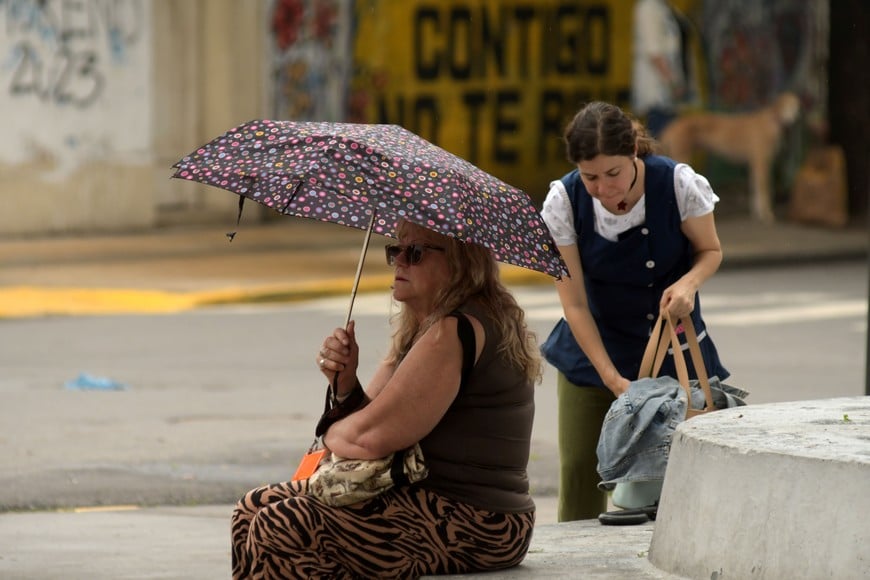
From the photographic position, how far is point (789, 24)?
26.2 m

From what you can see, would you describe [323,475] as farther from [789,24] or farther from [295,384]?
[789,24]

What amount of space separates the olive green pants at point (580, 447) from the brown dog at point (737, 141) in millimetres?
17319

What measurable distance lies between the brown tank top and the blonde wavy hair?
1.1 inches

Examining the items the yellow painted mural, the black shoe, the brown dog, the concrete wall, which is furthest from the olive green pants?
the brown dog

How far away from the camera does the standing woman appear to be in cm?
601

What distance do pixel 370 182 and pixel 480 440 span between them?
744 millimetres

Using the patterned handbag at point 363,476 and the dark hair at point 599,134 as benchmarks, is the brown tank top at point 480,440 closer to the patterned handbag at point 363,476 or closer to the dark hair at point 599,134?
the patterned handbag at point 363,476

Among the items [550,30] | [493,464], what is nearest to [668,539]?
[493,464]

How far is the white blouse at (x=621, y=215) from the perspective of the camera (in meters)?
6.06

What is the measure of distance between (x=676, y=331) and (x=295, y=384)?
532 cm

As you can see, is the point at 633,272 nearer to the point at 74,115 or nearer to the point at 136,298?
the point at 136,298

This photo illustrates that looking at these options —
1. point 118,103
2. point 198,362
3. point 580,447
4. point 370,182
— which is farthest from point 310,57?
point 370,182

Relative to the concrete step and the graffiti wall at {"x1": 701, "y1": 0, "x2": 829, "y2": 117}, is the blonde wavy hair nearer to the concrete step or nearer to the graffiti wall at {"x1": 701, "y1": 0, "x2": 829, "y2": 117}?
the concrete step

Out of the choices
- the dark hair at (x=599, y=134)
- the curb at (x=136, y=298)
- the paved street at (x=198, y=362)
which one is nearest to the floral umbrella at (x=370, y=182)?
the dark hair at (x=599, y=134)
